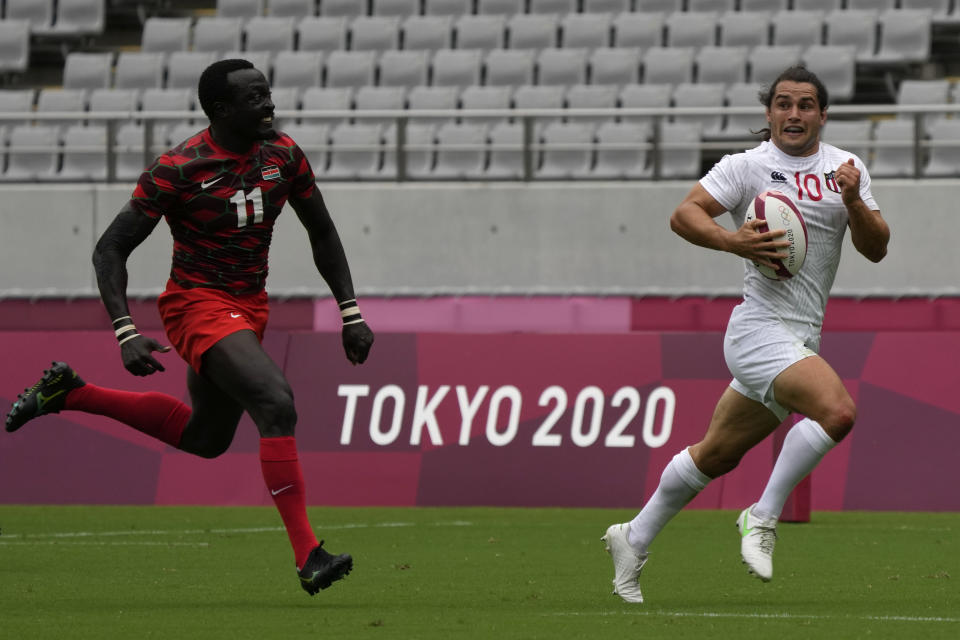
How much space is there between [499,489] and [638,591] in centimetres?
592

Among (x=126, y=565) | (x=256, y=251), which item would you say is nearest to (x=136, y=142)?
(x=126, y=565)

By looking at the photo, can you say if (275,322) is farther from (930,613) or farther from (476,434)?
(930,613)

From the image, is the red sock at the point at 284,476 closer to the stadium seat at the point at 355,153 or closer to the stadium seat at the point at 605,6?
the stadium seat at the point at 355,153

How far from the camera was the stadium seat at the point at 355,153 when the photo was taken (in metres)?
18.0

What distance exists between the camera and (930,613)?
21.6 feet

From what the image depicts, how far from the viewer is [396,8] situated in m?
21.0

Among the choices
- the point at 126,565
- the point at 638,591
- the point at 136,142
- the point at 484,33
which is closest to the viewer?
the point at 638,591

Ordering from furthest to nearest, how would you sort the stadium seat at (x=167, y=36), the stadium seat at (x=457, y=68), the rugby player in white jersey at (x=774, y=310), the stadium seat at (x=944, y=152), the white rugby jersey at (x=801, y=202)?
1. the stadium seat at (x=167, y=36)
2. the stadium seat at (x=457, y=68)
3. the stadium seat at (x=944, y=152)
4. the white rugby jersey at (x=801, y=202)
5. the rugby player in white jersey at (x=774, y=310)

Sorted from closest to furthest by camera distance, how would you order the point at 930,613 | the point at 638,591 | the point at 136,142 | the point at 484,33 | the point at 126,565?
the point at 930,613, the point at 638,591, the point at 126,565, the point at 136,142, the point at 484,33

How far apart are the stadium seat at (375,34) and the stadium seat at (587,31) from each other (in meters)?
2.05

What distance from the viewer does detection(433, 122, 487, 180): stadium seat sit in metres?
17.6

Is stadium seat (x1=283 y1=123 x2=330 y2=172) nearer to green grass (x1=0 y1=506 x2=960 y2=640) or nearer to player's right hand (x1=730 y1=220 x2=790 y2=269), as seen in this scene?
green grass (x1=0 y1=506 x2=960 y2=640)

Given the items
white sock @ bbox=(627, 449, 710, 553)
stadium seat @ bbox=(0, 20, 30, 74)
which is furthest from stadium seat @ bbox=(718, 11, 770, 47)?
white sock @ bbox=(627, 449, 710, 553)

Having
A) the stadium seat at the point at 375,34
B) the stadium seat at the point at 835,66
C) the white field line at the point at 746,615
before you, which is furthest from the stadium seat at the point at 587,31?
the white field line at the point at 746,615
